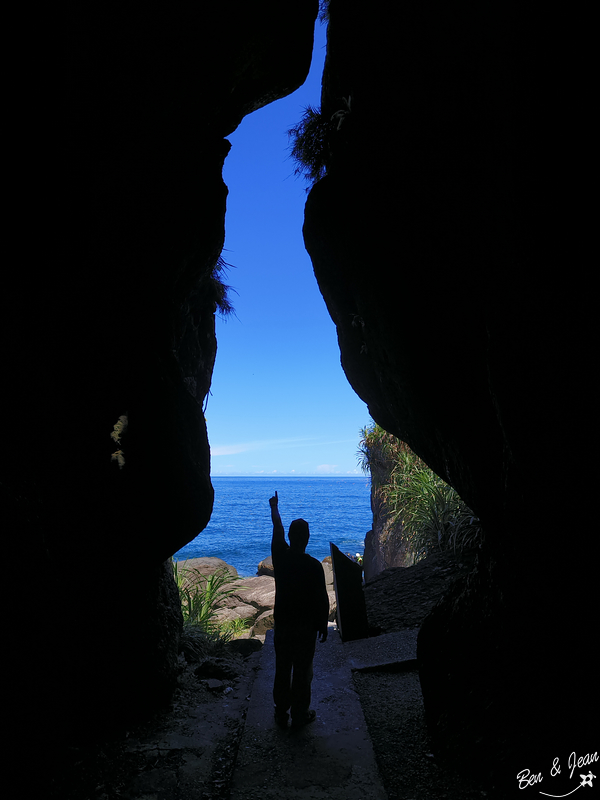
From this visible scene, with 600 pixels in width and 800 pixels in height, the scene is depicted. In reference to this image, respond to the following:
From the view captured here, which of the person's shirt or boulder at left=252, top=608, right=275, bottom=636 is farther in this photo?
boulder at left=252, top=608, right=275, bottom=636

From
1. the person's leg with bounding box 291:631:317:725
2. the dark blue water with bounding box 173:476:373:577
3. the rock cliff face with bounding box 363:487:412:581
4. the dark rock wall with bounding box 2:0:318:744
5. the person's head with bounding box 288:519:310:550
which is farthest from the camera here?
the dark blue water with bounding box 173:476:373:577

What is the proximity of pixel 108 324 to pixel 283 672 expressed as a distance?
3.57 meters

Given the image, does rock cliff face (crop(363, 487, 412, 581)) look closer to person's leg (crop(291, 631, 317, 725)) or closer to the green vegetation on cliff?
the green vegetation on cliff

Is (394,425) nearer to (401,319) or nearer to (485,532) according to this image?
(401,319)

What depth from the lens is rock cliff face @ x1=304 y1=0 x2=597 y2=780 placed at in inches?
91.9

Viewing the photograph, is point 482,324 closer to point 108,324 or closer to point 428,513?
point 108,324

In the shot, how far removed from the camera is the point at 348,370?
6.41m

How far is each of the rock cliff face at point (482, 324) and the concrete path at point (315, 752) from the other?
0.65 meters

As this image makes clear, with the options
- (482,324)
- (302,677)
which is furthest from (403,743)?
(482,324)

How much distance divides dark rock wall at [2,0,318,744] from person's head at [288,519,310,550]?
1665mm

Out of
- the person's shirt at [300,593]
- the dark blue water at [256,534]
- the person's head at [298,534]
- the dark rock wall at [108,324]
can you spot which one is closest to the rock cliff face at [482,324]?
the person's shirt at [300,593]

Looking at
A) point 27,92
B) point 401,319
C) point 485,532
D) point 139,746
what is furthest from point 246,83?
point 139,746

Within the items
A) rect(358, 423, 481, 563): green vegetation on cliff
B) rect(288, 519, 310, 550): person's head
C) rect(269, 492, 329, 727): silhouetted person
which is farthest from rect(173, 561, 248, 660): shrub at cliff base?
rect(358, 423, 481, 563): green vegetation on cliff

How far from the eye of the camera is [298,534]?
371cm
